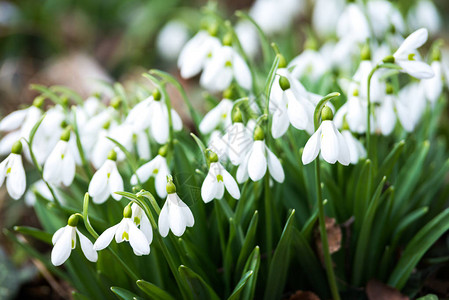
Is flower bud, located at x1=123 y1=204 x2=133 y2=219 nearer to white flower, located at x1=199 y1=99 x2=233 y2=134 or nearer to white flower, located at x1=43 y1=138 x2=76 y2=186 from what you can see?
white flower, located at x1=43 y1=138 x2=76 y2=186

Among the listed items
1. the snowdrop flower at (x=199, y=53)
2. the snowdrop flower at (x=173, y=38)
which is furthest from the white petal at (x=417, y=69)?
the snowdrop flower at (x=173, y=38)

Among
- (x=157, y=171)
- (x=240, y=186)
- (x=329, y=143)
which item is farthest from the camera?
(x=240, y=186)

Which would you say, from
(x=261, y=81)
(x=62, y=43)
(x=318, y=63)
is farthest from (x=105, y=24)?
(x=318, y=63)

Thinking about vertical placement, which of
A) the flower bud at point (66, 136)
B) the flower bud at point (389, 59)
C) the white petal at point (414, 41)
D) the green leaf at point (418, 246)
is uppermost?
the white petal at point (414, 41)

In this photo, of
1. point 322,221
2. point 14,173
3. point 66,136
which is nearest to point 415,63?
point 322,221

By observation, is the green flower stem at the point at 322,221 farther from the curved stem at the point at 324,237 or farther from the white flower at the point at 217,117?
the white flower at the point at 217,117

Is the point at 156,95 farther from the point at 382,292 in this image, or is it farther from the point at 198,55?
the point at 382,292

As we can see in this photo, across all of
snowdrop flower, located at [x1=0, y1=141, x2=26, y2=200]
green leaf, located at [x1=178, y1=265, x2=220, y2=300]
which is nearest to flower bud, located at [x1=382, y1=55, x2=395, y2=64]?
green leaf, located at [x1=178, y1=265, x2=220, y2=300]
